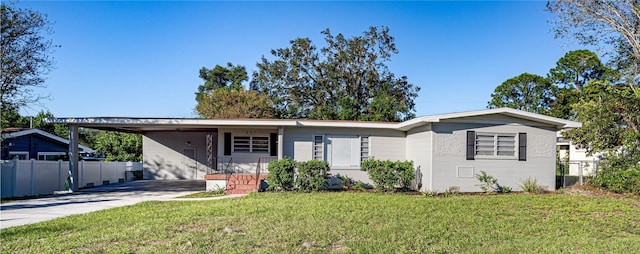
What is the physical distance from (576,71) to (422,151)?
26.3 m

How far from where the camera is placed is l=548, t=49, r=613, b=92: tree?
31906 mm

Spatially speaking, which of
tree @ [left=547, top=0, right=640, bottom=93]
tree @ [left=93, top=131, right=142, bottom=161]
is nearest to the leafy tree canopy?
tree @ [left=93, top=131, right=142, bottom=161]

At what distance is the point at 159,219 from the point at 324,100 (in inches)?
969

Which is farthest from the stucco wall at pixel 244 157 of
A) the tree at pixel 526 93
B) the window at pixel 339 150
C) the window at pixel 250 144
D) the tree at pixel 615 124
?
the tree at pixel 526 93

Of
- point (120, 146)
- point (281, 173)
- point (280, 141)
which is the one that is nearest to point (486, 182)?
point (281, 173)

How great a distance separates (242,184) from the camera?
44.2ft

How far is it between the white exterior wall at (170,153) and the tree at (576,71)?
28.8 meters

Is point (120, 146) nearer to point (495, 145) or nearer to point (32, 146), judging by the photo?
point (32, 146)

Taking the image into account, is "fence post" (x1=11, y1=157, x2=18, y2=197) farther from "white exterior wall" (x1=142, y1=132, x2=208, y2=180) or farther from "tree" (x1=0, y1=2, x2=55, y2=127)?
"white exterior wall" (x1=142, y1=132, x2=208, y2=180)

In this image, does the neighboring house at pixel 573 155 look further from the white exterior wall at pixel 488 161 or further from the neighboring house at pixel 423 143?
the neighboring house at pixel 423 143

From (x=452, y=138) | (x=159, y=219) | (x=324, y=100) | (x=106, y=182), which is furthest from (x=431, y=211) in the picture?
(x=324, y=100)

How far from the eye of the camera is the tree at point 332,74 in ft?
104

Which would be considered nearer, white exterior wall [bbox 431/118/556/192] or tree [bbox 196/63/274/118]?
white exterior wall [bbox 431/118/556/192]

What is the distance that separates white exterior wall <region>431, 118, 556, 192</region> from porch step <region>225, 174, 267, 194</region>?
18.7 ft
